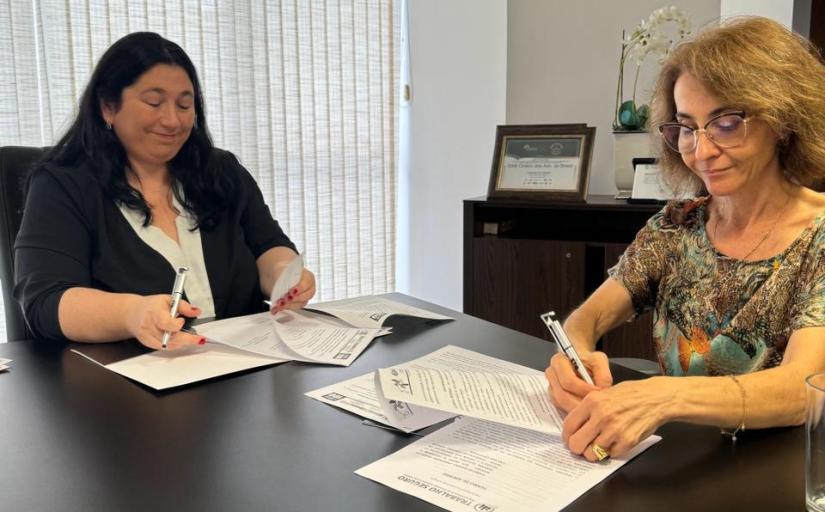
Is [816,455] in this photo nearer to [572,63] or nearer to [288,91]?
[572,63]

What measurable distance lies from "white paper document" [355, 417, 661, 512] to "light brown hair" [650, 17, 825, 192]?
1.88ft

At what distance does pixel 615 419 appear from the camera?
766 millimetres

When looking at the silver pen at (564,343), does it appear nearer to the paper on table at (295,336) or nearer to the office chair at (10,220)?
the paper on table at (295,336)

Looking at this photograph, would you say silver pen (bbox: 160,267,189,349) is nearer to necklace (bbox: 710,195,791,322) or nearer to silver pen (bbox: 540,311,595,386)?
silver pen (bbox: 540,311,595,386)

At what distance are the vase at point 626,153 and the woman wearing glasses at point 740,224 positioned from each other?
128 centimetres

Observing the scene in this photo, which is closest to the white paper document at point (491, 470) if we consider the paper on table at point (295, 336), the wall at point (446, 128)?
the paper on table at point (295, 336)

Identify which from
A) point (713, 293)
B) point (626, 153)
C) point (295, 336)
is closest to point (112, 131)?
point (295, 336)

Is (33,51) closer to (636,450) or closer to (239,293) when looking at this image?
(239,293)

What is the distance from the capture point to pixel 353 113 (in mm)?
3281

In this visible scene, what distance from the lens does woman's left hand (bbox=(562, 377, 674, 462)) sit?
0.76 metres

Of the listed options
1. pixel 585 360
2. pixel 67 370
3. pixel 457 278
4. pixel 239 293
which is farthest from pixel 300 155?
pixel 585 360

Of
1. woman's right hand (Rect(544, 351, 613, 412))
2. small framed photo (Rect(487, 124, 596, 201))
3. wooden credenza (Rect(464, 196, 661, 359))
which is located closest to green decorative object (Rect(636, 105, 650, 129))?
small framed photo (Rect(487, 124, 596, 201))

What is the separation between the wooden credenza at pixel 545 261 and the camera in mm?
2445

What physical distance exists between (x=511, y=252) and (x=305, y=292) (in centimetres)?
133
